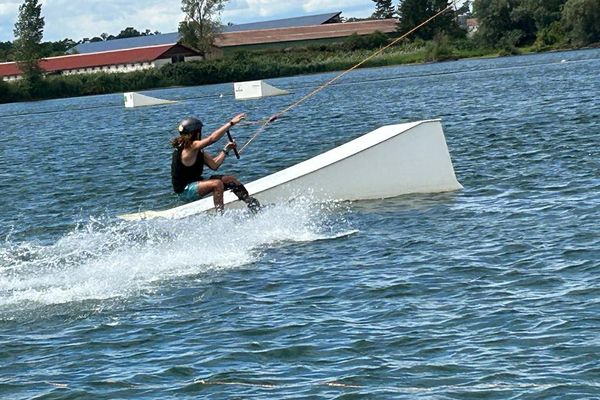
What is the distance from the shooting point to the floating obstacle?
1778 cm

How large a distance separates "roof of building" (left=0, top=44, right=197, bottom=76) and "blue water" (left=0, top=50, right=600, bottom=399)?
113m

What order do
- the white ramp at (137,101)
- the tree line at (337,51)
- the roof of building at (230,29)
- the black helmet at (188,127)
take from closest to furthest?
the black helmet at (188,127)
the white ramp at (137,101)
the tree line at (337,51)
the roof of building at (230,29)

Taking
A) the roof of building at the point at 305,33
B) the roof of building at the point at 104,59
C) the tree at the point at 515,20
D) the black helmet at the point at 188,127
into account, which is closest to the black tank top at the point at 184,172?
the black helmet at the point at 188,127

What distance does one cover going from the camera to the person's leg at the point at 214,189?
Result: 607 inches

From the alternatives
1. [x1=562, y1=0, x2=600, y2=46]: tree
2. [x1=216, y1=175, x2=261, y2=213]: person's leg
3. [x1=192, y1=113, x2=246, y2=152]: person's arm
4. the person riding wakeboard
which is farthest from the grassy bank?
[x1=192, y1=113, x2=246, y2=152]: person's arm

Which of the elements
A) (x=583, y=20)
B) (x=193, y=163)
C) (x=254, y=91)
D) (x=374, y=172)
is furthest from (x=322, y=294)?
(x=583, y=20)

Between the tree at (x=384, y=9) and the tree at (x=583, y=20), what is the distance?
3188 inches

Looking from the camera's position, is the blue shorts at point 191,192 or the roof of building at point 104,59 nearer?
the blue shorts at point 191,192

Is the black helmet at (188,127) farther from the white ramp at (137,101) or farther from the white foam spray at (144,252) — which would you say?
the white ramp at (137,101)

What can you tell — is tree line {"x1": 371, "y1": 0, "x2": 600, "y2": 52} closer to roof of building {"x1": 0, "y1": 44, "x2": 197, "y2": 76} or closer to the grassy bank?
the grassy bank

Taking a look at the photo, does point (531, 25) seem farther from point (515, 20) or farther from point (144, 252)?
point (144, 252)

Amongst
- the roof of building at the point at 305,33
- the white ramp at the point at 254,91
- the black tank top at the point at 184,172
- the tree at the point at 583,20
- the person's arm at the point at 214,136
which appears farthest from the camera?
the roof of building at the point at 305,33

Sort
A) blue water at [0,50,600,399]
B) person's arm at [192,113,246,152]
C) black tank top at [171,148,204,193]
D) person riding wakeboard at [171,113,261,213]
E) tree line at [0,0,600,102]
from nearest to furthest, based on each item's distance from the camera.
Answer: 1. blue water at [0,50,600,399]
2. person's arm at [192,113,246,152]
3. person riding wakeboard at [171,113,261,213]
4. black tank top at [171,148,204,193]
5. tree line at [0,0,600,102]

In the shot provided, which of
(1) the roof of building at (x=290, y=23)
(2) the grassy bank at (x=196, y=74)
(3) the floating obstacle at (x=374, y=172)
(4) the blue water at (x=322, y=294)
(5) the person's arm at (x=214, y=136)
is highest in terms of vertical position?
(1) the roof of building at (x=290, y=23)
